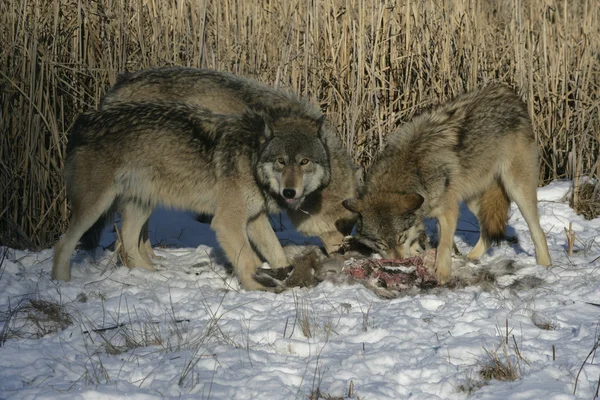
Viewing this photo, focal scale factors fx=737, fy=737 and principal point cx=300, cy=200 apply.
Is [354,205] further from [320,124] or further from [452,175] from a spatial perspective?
[452,175]

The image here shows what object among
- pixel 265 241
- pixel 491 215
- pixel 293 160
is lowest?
pixel 265 241

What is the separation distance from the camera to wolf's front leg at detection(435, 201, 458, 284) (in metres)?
5.54

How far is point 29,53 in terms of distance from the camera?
21.4 ft

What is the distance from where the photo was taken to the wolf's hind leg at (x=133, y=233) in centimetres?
623

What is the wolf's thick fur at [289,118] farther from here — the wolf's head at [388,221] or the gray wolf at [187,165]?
the wolf's head at [388,221]

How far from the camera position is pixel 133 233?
6.32 m

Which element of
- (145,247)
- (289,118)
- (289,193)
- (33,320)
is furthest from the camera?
(145,247)

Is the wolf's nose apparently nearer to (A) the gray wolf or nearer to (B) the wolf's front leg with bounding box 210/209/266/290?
(A) the gray wolf

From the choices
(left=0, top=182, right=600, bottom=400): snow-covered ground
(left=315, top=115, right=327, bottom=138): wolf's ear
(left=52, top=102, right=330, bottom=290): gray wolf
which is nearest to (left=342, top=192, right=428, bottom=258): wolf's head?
(left=52, top=102, right=330, bottom=290): gray wolf

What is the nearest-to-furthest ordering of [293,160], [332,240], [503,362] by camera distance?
[503,362], [293,160], [332,240]

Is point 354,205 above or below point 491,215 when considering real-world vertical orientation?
above

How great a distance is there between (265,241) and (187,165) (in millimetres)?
888

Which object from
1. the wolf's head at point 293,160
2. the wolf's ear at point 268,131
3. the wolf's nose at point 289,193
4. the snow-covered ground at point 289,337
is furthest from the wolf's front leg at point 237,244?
the wolf's ear at point 268,131

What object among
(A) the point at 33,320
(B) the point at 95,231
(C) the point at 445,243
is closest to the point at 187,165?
(B) the point at 95,231
